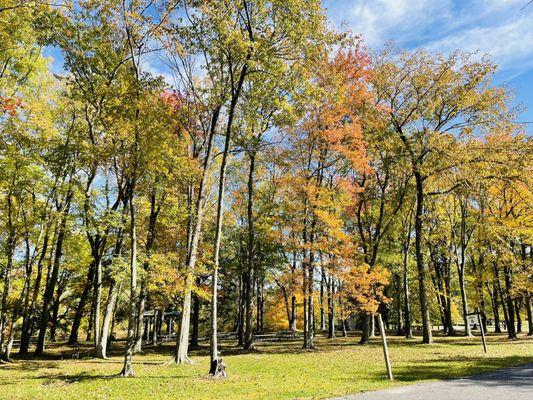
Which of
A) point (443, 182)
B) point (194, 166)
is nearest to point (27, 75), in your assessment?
point (194, 166)

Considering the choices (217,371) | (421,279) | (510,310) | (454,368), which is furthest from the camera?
(510,310)

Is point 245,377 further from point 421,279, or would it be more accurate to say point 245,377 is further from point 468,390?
point 421,279

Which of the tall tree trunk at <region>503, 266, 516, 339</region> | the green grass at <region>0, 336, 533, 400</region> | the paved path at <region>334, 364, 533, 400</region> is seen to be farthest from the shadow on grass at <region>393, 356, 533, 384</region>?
the tall tree trunk at <region>503, 266, 516, 339</region>

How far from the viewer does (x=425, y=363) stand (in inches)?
561

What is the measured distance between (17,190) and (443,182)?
26.2 meters

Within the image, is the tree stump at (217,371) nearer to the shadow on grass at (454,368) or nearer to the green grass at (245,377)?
the green grass at (245,377)

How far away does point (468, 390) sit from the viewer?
8758mm

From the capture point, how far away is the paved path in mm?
8086

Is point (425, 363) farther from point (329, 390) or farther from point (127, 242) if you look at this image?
point (127, 242)

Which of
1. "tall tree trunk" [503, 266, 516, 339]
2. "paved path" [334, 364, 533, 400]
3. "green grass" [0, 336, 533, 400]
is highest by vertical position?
"tall tree trunk" [503, 266, 516, 339]

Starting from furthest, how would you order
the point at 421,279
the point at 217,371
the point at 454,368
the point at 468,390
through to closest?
1. the point at 421,279
2. the point at 454,368
3. the point at 217,371
4. the point at 468,390

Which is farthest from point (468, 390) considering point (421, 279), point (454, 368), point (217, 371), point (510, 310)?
point (510, 310)

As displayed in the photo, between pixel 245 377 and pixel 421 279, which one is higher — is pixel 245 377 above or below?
below

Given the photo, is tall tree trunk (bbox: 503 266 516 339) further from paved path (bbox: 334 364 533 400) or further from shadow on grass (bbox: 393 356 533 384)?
paved path (bbox: 334 364 533 400)
